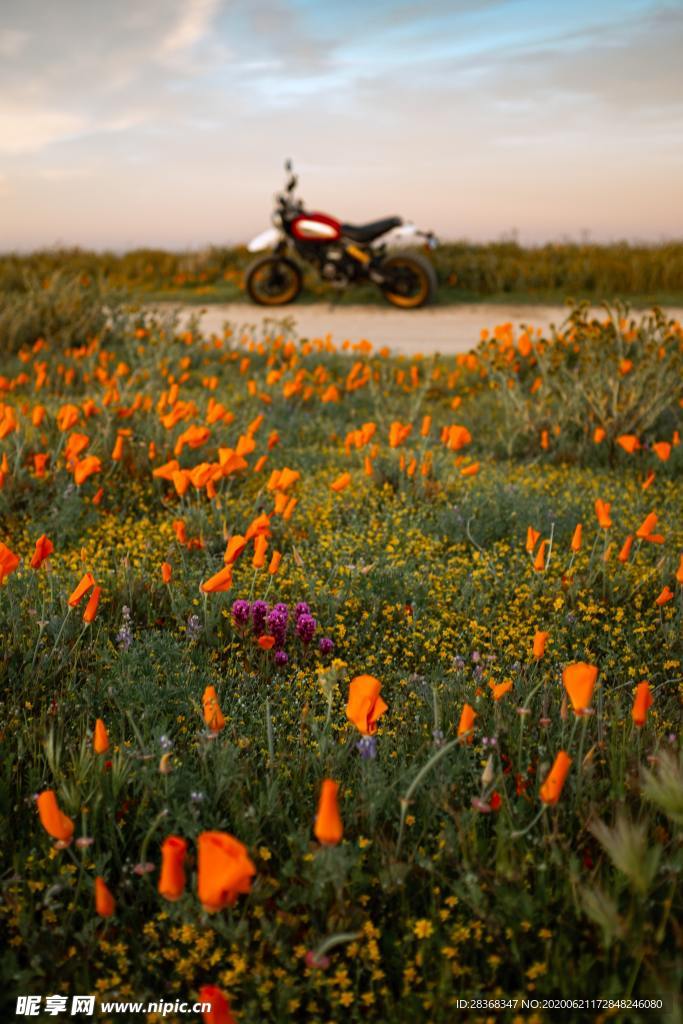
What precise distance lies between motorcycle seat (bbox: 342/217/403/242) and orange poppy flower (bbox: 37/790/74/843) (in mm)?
12876

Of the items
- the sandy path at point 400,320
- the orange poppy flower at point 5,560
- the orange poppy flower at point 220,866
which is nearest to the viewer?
the orange poppy flower at point 220,866

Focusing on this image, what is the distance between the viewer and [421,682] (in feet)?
8.68

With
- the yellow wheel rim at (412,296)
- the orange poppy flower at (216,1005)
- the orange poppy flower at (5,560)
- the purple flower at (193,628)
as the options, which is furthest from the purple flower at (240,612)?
the yellow wheel rim at (412,296)

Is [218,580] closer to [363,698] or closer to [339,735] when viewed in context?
[339,735]

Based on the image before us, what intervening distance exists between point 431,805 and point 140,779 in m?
0.69

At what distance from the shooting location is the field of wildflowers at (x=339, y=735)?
1.58 metres

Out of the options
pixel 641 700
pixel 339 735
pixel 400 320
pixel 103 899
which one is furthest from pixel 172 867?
pixel 400 320

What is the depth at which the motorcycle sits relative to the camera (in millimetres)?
13453

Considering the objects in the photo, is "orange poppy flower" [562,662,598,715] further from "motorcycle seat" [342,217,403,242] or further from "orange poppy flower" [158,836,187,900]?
"motorcycle seat" [342,217,403,242]

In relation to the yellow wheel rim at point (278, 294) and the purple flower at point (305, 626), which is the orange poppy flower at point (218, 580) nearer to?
the purple flower at point (305, 626)

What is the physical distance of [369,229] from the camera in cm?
1343

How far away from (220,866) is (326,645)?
5.40 ft

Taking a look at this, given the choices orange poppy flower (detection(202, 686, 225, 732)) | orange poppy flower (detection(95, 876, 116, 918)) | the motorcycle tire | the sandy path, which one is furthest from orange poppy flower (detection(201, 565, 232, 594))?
the motorcycle tire

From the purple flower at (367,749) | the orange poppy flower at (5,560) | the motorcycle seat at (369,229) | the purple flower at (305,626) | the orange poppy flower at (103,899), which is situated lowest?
the orange poppy flower at (103,899)
